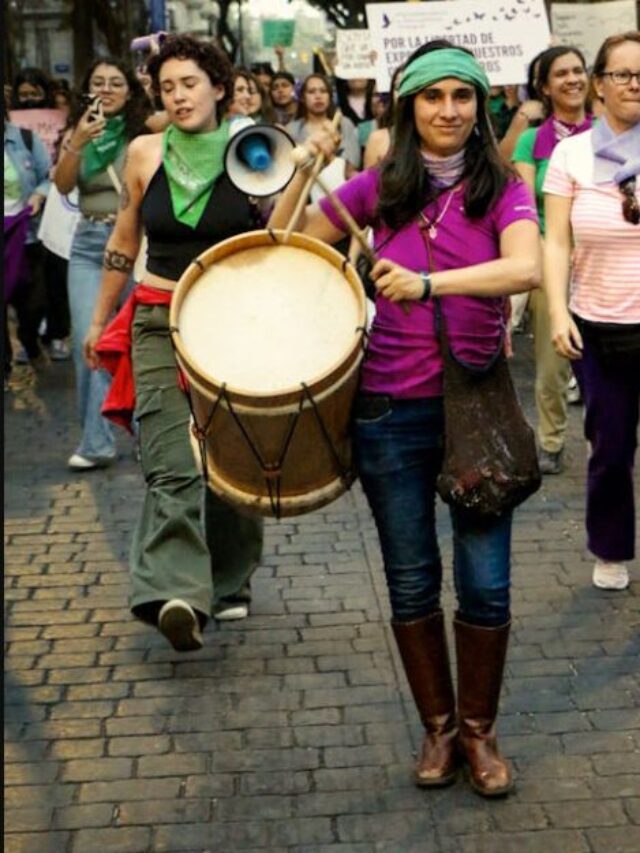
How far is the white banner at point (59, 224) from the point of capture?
33.2ft

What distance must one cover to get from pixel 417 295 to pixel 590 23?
34.7 feet

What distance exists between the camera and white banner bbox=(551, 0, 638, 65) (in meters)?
13.6

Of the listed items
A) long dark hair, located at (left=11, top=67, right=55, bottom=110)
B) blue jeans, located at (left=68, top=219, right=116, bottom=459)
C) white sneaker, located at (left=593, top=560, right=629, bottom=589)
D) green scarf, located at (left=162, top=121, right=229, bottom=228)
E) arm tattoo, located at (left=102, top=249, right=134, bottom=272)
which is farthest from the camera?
long dark hair, located at (left=11, top=67, right=55, bottom=110)

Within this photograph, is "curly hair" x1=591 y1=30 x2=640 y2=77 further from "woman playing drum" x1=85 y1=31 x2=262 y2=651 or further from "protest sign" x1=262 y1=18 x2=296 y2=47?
"protest sign" x1=262 y1=18 x2=296 y2=47

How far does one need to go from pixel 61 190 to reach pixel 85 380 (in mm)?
1022

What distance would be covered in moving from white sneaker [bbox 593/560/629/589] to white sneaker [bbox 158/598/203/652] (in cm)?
163

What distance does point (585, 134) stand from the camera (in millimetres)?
5754

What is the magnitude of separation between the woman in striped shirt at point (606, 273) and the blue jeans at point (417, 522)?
4.35 ft

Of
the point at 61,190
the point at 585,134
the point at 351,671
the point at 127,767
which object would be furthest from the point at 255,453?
the point at 61,190

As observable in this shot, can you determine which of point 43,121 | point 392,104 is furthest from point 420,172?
point 43,121

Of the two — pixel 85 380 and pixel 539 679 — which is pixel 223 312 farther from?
pixel 85 380

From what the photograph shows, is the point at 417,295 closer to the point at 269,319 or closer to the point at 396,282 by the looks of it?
the point at 396,282

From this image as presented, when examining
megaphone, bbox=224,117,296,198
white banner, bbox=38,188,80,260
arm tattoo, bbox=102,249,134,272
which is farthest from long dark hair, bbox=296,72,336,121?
megaphone, bbox=224,117,296,198

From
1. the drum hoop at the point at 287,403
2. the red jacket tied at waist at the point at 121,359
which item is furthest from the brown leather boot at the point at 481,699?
the red jacket tied at waist at the point at 121,359
